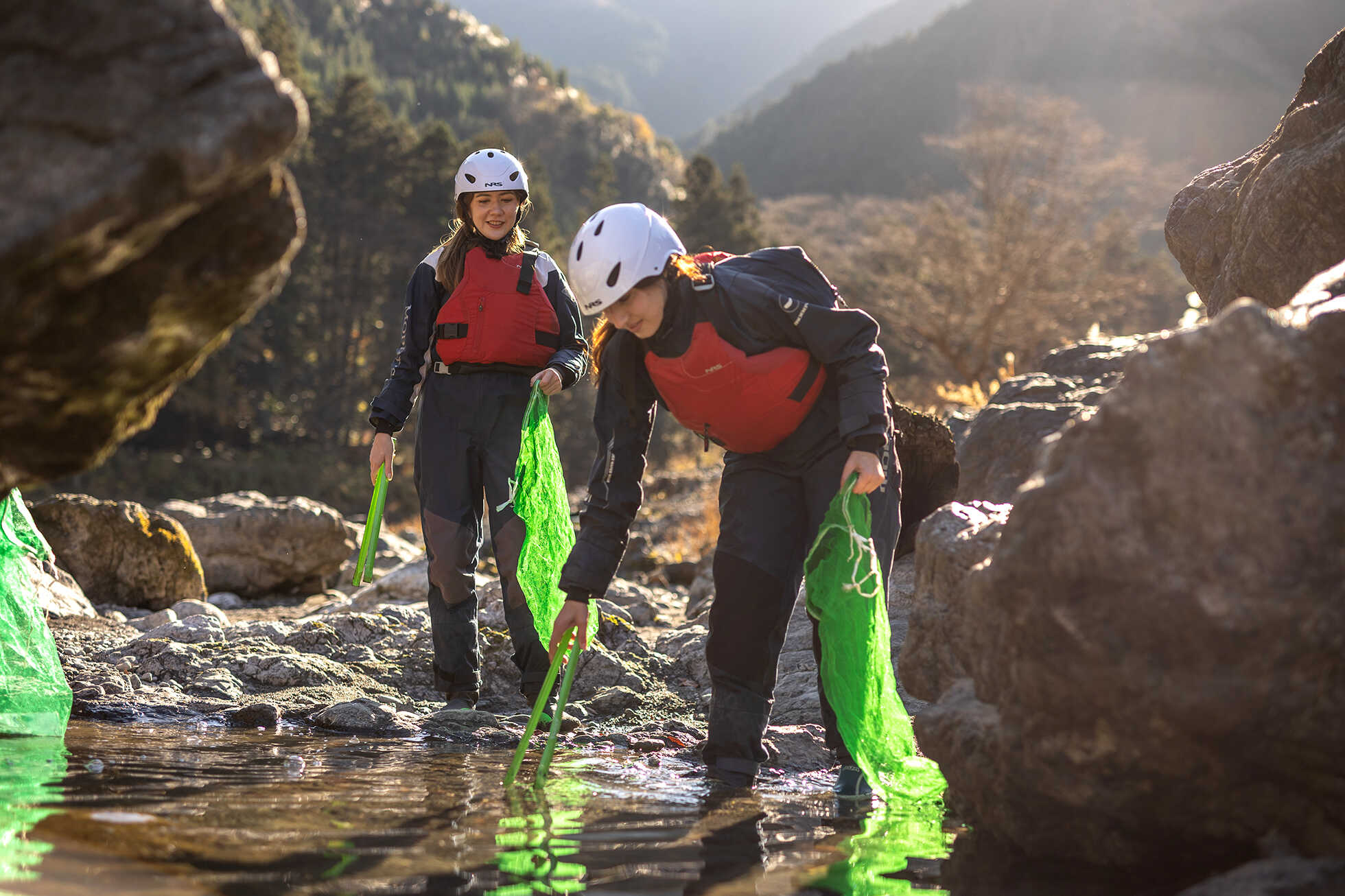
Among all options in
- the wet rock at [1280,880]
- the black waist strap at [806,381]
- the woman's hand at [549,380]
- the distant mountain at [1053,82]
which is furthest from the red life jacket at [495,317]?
the distant mountain at [1053,82]

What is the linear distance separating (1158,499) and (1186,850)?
0.89 m

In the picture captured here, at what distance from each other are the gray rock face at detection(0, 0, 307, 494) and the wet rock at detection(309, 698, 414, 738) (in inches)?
104

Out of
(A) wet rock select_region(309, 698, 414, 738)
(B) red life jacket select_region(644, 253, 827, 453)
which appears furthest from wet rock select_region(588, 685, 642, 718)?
(B) red life jacket select_region(644, 253, 827, 453)

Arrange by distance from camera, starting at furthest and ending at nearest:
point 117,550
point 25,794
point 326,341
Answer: point 326,341 < point 117,550 < point 25,794

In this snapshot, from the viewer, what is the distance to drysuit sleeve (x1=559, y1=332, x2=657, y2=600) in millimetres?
3955

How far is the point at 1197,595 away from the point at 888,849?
1261 mm

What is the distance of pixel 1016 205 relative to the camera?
25094 millimetres

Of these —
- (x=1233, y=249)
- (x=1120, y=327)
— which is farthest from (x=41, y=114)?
(x=1120, y=327)

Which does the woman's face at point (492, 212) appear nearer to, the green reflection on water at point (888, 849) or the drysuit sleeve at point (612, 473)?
the drysuit sleeve at point (612, 473)

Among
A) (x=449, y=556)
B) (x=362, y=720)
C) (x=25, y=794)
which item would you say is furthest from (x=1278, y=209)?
(x=25, y=794)

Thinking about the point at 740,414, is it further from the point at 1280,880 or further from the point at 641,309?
the point at 1280,880

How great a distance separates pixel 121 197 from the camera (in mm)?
2156

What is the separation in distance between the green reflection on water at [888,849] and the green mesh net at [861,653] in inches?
2.8

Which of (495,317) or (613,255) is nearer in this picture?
(613,255)
